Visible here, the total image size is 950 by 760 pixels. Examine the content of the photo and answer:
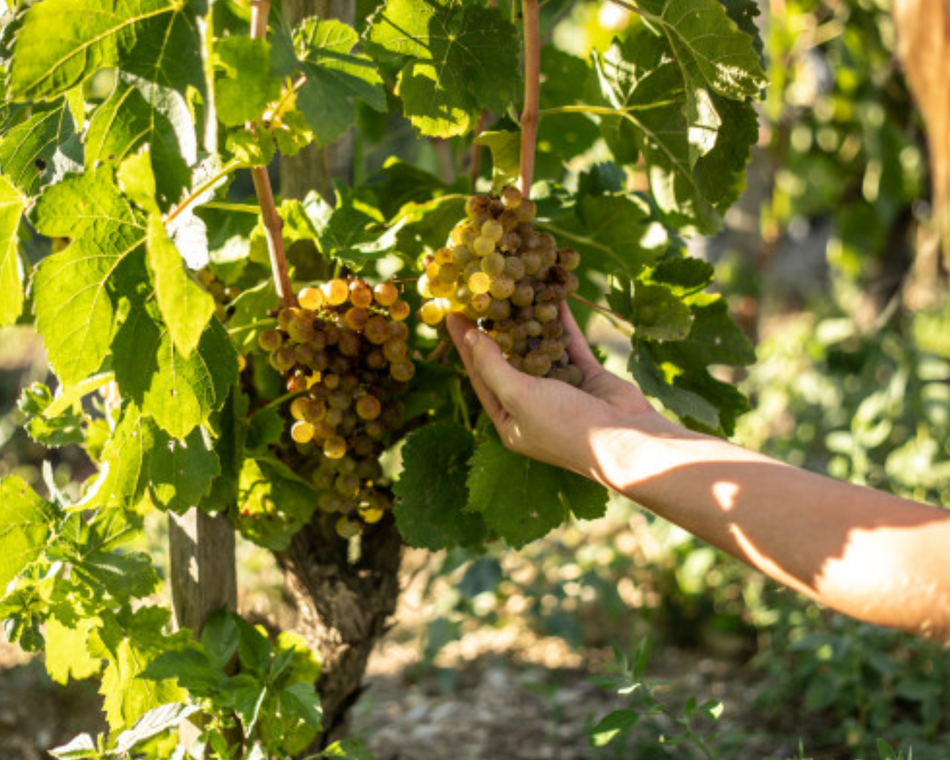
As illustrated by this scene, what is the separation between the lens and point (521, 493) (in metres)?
1.19

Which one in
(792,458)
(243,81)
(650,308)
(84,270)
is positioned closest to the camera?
(243,81)

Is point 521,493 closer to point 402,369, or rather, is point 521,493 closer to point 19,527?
point 402,369

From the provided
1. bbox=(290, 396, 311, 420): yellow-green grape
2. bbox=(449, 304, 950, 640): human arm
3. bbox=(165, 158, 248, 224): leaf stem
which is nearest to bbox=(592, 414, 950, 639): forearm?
bbox=(449, 304, 950, 640): human arm

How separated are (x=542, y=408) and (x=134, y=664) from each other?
58 cm

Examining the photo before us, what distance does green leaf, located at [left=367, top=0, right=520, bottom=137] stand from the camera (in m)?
1.07

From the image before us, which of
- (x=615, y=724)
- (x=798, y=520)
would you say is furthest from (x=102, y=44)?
(x=615, y=724)

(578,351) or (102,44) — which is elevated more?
(102,44)

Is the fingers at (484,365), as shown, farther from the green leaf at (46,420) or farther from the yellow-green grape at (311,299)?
the green leaf at (46,420)

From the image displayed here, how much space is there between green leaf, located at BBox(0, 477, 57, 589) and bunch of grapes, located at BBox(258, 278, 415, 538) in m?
0.32

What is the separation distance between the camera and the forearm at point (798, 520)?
A: 94 centimetres

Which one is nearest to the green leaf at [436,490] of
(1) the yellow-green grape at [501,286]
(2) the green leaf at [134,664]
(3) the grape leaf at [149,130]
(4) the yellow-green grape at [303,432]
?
(4) the yellow-green grape at [303,432]

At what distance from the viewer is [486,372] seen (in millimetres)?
1119

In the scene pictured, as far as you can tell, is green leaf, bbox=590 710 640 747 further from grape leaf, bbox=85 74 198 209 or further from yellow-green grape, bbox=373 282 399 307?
grape leaf, bbox=85 74 198 209

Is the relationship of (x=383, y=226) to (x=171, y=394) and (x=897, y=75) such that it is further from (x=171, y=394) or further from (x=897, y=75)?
(x=897, y=75)
